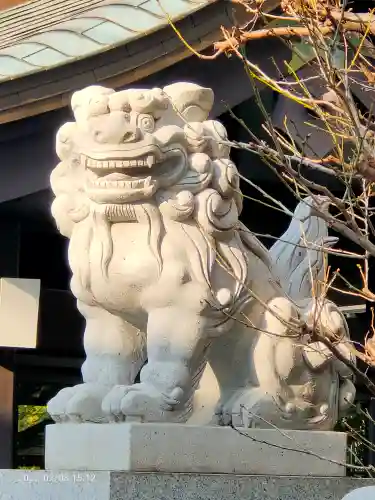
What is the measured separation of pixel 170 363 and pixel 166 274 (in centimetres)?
29

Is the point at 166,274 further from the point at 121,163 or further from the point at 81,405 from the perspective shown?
the point at 81,405

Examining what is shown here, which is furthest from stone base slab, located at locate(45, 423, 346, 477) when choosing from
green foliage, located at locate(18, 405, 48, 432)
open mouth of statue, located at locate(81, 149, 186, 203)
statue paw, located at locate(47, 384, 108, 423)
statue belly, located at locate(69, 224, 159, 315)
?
green foliage, located at locate(18, 405, 48, 432)

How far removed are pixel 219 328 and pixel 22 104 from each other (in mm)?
2284

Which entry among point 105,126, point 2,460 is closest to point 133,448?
point 105,126

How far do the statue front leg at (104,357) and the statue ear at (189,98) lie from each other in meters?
Answer: 0.75

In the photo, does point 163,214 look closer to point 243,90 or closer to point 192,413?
point 192,413

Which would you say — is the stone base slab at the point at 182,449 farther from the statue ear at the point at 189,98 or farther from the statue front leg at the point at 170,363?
the statue ear at the point at 189,98

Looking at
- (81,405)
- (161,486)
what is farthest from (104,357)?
(161,486)

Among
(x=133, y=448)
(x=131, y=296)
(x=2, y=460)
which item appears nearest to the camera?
A: (x=133, y=448)

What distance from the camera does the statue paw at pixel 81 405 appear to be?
3725 mm

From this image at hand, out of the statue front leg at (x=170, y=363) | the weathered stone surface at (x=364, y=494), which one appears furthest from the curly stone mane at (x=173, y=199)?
the weathered stone surface at (x=364, y=494)

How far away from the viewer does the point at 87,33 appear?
5.93 meters

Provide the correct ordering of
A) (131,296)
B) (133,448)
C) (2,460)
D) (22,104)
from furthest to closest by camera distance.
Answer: (2,460) < (22,104) < (131,296) < (133,448)

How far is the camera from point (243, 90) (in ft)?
19.6
